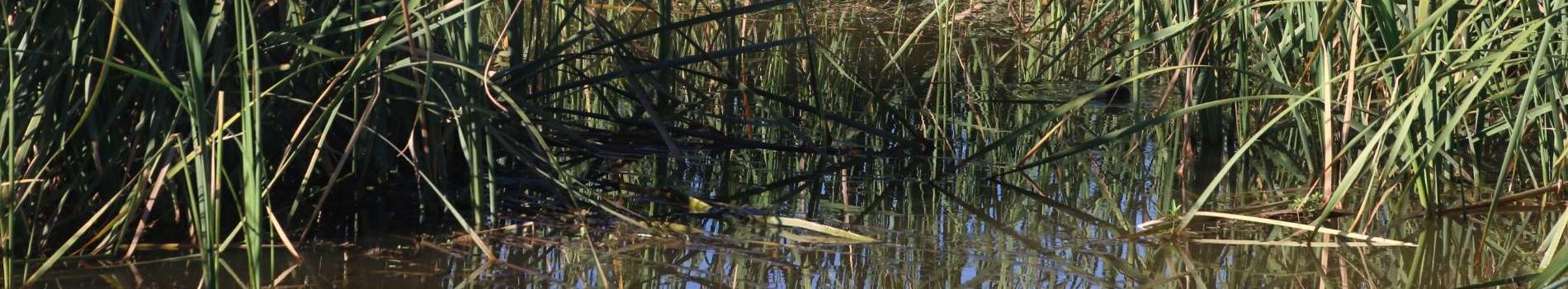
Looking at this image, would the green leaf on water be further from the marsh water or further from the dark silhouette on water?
the dark silhouette on water

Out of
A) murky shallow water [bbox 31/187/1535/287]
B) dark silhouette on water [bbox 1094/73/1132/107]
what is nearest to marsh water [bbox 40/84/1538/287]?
murky shallow water [bbox 31/187/1535/287]

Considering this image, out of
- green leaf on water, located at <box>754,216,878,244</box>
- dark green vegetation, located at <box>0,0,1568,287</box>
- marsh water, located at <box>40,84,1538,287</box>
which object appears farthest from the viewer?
green leaf on water, located at <box>754,216,878,244</box>

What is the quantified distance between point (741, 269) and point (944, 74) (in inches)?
88.8

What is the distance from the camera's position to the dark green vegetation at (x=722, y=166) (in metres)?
2.18

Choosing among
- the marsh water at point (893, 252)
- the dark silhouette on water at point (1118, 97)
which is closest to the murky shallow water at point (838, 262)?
the marsh water at point (893, 252)

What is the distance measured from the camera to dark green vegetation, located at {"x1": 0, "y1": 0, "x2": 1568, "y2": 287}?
85.7 inches

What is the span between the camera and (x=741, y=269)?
2385mm

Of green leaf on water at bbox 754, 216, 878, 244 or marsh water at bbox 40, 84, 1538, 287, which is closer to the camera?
marsh water at bbox 40, 84, 1538, 287

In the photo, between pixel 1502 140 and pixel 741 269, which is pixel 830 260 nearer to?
pixel 741 269

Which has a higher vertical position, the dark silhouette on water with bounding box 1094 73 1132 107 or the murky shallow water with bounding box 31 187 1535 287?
the dark silhouette on water with bounding box 1094 73 1132 107

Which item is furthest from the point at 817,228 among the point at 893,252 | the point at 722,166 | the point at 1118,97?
the point at 1118,97

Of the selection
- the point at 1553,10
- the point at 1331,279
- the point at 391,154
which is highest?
the point at 1553,10

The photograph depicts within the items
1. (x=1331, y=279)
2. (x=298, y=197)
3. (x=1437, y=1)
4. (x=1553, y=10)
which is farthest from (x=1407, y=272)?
(x=298, y=197)

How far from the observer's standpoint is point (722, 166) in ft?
10.8
